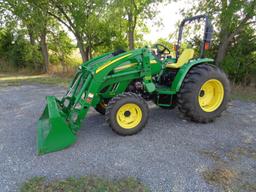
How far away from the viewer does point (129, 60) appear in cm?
345

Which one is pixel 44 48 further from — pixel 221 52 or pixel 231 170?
pixel 231 170

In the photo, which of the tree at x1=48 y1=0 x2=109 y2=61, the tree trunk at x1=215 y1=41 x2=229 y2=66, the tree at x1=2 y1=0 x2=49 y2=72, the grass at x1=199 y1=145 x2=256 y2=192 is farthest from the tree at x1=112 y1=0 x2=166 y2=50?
the grass at x1=199 y1=145 x2=256 y2=192

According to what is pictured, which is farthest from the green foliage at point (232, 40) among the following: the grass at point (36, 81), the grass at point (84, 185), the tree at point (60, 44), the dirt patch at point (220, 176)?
the tree at point (60, 44)

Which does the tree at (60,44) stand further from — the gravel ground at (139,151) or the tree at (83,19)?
the gravel ground at (139,151)

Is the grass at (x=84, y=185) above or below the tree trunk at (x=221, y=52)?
below

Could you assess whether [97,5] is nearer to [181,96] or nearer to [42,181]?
[181,96]

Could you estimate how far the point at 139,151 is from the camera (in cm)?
285

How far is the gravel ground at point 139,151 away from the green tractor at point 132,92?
0.20 metres

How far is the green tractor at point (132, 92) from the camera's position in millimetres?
3082

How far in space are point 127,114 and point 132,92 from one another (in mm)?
556

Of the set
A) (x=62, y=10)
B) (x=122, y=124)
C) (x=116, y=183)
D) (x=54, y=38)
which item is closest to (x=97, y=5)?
(x=62, y=10)

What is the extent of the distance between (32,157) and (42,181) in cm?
59

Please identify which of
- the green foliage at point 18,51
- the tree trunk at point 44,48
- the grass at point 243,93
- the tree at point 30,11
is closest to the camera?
the grass at point 243,93

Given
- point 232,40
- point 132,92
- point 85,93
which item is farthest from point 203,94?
point 232,40
